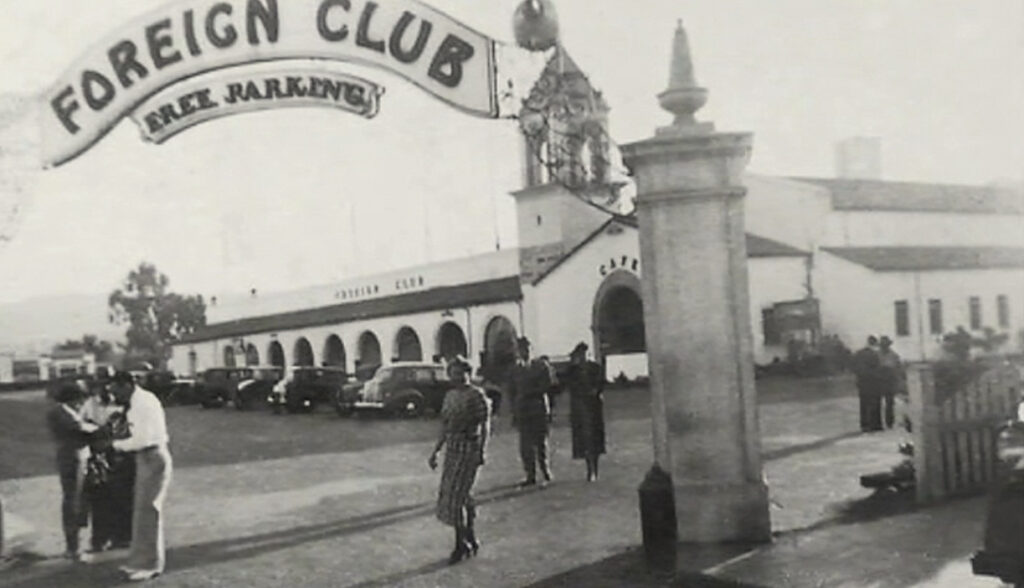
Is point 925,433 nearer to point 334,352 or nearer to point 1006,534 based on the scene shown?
point 1006,534

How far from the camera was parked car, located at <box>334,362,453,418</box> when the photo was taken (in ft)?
25.5

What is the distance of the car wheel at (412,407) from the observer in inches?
309

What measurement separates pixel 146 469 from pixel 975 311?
460 cm

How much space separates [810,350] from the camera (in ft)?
22.0

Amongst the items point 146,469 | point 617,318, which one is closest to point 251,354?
point 146,469

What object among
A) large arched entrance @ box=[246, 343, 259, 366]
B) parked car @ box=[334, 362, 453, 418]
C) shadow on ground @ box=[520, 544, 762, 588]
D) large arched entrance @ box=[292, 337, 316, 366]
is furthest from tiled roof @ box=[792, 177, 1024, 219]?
large arched entrance @ box=[246, 343, 259, 366]

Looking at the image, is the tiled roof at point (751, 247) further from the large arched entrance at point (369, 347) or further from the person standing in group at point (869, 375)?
the large arched entrance at point (369, 347)

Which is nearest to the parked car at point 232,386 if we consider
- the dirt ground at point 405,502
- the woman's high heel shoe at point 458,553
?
the dirt ground at point 405,502

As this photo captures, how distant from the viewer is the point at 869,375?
6.47m

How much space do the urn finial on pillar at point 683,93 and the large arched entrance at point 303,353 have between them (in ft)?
11.0

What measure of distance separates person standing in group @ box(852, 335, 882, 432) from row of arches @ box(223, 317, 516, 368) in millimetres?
2221

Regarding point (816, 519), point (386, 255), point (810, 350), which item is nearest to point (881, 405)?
point (810, 350)

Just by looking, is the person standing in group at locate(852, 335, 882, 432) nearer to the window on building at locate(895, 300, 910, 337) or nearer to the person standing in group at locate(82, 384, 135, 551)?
the window on building at locate(895, 300, 910, 337)

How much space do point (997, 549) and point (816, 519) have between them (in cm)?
199
